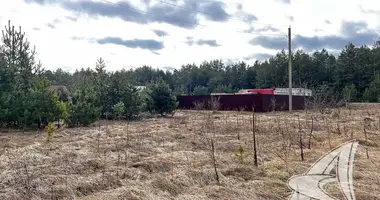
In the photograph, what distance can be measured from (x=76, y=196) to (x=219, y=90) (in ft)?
140

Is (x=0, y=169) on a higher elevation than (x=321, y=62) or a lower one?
lower

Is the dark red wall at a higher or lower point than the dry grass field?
higher

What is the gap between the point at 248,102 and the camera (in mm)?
22188

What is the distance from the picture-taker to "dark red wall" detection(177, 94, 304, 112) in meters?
21.5

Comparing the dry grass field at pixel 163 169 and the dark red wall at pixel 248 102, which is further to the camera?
→ the dark red wall at pixel 248 102

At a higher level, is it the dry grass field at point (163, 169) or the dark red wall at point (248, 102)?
the dark red wall at point (248, 102)

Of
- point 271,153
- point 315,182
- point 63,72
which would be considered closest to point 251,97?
point 271,153

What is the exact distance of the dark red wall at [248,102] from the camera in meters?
21.5

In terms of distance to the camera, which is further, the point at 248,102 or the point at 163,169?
the point at 248,102

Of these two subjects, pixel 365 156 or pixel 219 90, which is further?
pixel 219 90

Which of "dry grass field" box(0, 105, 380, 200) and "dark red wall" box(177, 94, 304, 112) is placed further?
"dark red wall" box(177, 94, 304, 112)

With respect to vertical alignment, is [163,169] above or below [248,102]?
below

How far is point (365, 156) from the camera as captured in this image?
245 inches

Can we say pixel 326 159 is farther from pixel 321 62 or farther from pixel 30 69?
pixel 321 62
